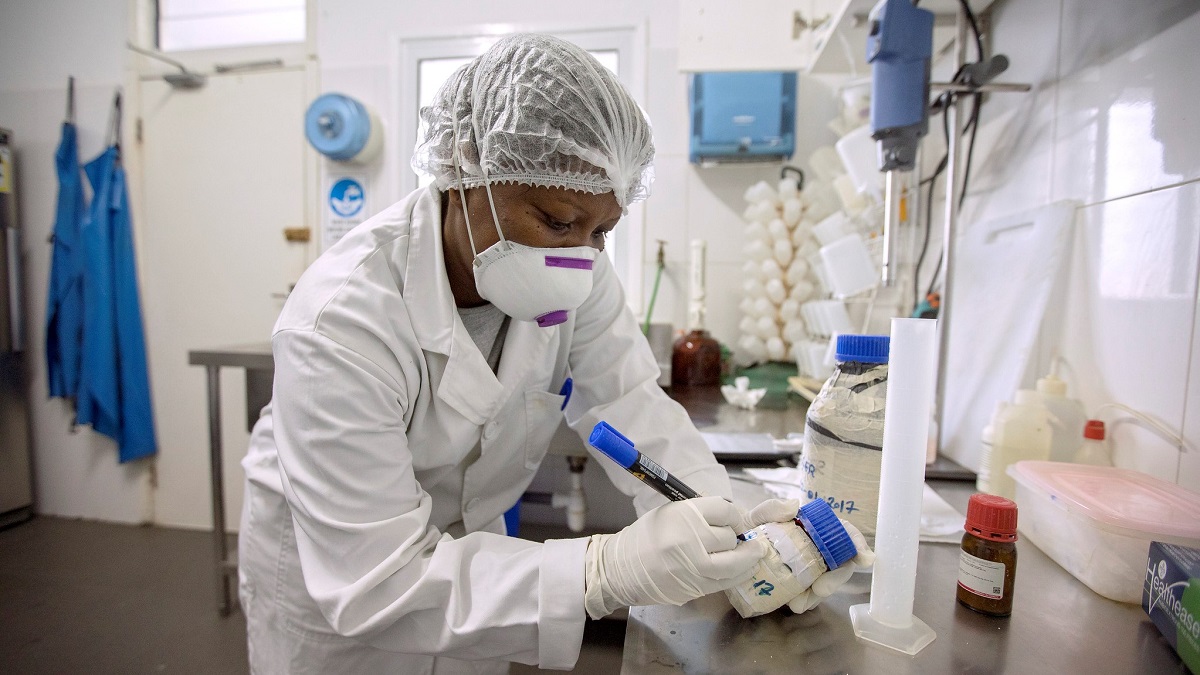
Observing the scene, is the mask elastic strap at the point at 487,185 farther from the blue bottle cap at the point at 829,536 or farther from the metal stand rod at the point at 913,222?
the metal stand rod at the point at 913,222

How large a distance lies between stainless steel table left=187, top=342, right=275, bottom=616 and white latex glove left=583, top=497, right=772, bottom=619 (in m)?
1.59

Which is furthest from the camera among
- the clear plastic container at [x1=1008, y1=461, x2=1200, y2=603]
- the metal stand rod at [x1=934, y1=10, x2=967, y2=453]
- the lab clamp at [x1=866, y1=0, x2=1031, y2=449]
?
the metal stand rod at [x1=934, y1=10, x2=967, y2=453]

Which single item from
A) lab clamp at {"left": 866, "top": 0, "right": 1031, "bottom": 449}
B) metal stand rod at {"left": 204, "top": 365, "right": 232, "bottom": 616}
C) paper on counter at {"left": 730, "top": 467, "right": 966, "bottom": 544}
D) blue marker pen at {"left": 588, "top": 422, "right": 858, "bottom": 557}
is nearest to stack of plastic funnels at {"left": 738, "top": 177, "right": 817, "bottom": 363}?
lab clamp at {"left": 866, "top": 0, "right": 1031, "bottom": 449}

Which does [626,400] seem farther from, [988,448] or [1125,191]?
[1125,191]

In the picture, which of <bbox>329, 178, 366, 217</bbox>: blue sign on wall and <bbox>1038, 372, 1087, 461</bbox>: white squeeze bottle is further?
<bbox>329, 178, 366, 217</bbox>: blue sign on wall

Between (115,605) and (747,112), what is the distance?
2823mm

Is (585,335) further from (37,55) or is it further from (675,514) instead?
(37,55)

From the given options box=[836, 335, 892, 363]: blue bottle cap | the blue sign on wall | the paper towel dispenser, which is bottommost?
box=[836, 335, 892, 363]: blue bottle cap

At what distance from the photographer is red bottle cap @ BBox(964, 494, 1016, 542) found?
0.52m

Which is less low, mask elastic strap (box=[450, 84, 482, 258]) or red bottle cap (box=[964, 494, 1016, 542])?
mask elastic strap (box=[450, 84, 482, 258])

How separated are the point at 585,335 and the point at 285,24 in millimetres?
2382

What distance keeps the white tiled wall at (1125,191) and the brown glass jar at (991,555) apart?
0.34 m

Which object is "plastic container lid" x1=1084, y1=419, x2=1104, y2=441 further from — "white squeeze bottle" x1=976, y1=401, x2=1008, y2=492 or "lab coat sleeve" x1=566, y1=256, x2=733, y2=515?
"lab coat sleeve" x1=566, y1=256, x2=733, y2=515

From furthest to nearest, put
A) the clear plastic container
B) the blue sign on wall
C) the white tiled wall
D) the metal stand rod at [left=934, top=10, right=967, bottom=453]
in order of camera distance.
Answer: the blue sign on wall, the metal stand rod at [left=934, top=10, right=967, bottom=453], the white tiled wall, the clear plastic container
